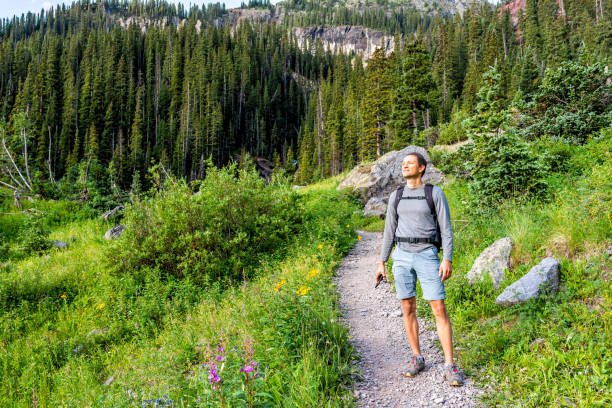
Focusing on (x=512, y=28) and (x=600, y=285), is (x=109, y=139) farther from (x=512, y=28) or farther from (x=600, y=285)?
(x=512, y=28)

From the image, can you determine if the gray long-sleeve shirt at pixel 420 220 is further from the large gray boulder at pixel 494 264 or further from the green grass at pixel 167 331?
the large gray boulder at pixel 494 264

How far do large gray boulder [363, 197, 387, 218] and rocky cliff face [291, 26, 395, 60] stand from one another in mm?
158155

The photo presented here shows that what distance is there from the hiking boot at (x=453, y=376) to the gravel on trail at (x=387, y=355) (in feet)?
0.27

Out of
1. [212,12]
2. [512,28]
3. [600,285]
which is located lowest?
[600,285]

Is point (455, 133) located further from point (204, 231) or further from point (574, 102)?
point (204, 231)

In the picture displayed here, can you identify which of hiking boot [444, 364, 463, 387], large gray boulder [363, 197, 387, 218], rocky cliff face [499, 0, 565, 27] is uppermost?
rocky cliff face [499, 0, 565, 27]

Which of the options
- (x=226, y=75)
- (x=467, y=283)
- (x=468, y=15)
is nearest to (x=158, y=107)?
(x=226, y=75)

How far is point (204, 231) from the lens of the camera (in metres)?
9.66

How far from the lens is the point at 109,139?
64312 mm

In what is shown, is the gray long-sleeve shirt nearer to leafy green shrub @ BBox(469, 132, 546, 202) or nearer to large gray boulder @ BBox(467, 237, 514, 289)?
large gray boulder @ BBox(467, 237, 514, 289)

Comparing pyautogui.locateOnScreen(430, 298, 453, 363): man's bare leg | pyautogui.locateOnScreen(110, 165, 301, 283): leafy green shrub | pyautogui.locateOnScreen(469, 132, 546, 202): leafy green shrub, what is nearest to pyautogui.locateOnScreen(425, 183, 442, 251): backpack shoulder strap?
pyautogui.locateOnScreen(430, 298, 453, 363): man's bare leg

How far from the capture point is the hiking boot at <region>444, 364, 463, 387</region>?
3570 millimetres

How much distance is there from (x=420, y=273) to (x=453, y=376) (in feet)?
3.93

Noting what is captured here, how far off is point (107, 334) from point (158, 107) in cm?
7778
